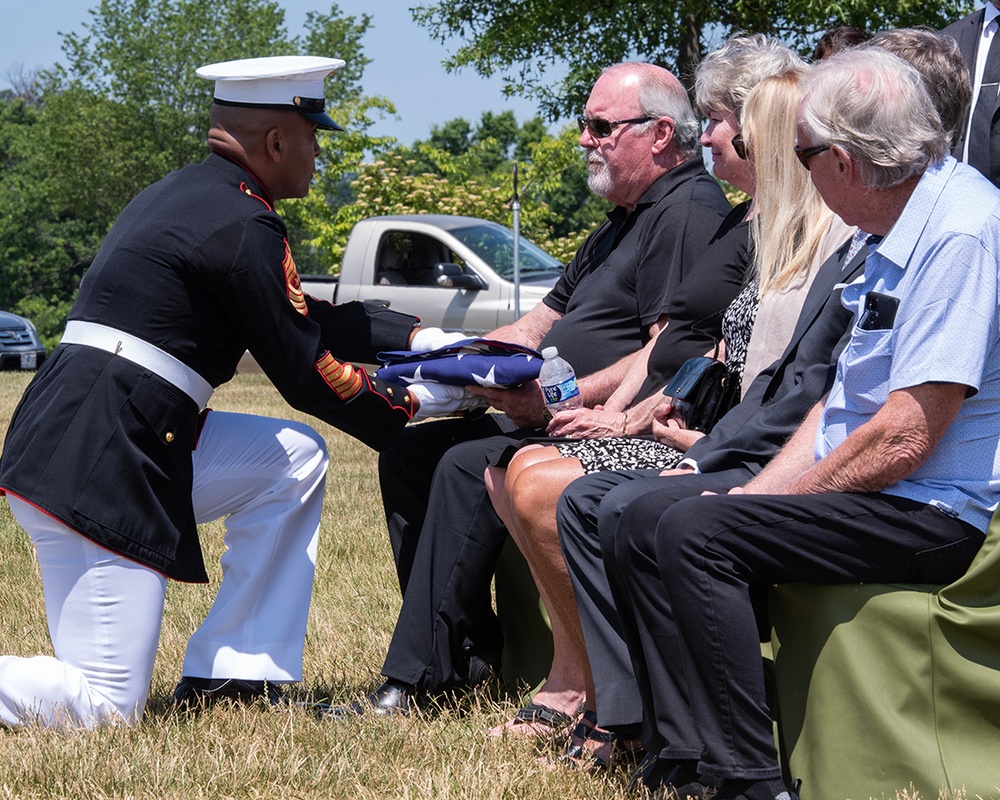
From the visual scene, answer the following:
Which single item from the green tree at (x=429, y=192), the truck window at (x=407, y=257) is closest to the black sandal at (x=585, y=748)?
the truck window at (x=407, y=257)

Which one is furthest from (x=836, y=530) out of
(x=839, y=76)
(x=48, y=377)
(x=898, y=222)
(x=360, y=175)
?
(x=360, y=175)

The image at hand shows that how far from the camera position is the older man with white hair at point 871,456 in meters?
2.70

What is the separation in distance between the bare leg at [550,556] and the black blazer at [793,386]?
15.2 inches

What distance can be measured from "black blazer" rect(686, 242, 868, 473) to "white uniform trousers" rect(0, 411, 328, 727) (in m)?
1.30

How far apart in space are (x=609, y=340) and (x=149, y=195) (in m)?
1.56

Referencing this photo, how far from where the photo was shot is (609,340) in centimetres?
440

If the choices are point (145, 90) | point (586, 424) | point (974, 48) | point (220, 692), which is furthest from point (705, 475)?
point (145, 90)

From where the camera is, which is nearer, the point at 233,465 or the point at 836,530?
the point at 836,530

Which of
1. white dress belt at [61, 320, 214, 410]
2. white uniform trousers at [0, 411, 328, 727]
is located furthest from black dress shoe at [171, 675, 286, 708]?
white dress belt at [61, 320, 214, 410]

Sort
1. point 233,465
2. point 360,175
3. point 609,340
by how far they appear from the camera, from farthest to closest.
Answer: point 360,175 < point 609,340 < point 233,465

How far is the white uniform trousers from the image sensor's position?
3.70 metres

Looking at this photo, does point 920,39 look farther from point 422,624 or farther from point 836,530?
point 422,624

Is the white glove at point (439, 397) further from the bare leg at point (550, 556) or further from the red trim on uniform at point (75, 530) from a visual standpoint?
the red trim on uniform at point (75, 530)

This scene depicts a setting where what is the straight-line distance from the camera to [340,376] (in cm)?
392
